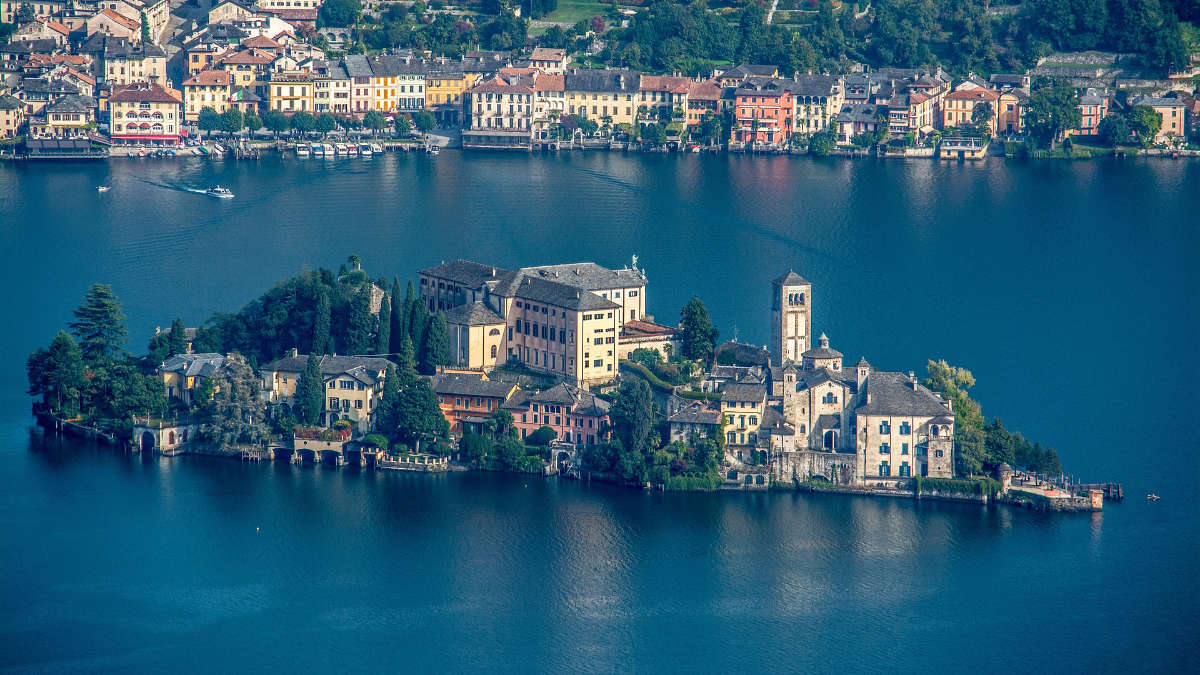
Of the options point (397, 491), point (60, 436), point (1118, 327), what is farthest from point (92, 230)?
point (1118, 327)

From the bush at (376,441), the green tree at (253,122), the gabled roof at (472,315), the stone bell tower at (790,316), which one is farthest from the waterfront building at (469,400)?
the green tree at (253,122)

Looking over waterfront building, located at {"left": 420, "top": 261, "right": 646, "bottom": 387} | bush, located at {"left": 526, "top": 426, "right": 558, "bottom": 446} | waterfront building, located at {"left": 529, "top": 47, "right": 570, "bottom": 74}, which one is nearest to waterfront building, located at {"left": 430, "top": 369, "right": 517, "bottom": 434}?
bush, located at {"left": 526, "top": 426, "right": 558, "bottom": 446}

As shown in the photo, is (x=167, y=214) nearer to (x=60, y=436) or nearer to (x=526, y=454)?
(x=60, y=436)

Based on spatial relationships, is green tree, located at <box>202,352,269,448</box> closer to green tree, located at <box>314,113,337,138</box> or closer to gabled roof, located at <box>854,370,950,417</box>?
gabled roof, located at <box>854,370,950,417</box>

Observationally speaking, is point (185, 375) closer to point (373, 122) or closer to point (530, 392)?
point (530, 392)

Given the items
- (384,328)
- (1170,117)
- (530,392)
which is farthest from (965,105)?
(530,392)

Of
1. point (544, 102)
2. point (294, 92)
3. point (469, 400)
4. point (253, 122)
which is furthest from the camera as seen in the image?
point (294, 92)
